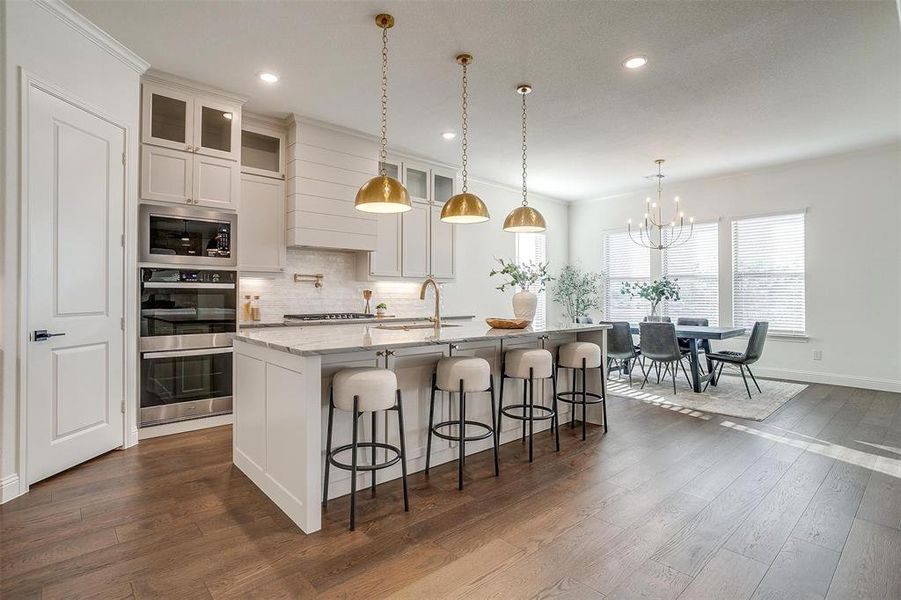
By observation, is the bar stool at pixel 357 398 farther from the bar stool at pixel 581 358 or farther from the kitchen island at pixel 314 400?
the bar stool at pixel 581 358

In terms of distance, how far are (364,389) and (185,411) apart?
93.9 inches

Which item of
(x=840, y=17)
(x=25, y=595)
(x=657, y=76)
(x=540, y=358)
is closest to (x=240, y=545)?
(x=25, y=595)

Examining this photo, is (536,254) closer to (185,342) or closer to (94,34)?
(185,342)

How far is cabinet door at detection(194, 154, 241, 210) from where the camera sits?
12.9 feet

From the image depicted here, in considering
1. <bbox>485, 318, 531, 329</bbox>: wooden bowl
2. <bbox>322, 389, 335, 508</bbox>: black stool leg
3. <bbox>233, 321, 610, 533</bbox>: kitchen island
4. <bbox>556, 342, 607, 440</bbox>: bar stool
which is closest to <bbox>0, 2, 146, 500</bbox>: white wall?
<bbox>233, 321, 610, 533</bbox>: kitchen island

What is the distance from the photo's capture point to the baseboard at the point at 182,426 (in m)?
3.69

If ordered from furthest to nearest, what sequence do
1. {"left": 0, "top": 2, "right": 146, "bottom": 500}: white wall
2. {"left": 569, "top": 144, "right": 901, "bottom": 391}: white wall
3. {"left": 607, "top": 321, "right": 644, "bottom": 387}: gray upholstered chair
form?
{"left": 607, "top": 321, "right": 644, "bottom": 387}: gray upholstered chair → {"left": 569, "top": 144, "right": 901, "bottom": 391}: white wall → {"left": 0, "top": 2, "right": 146, "bottom": 500}: white wall

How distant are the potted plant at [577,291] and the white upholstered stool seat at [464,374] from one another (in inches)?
216

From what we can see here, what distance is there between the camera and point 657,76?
3660 millimetres

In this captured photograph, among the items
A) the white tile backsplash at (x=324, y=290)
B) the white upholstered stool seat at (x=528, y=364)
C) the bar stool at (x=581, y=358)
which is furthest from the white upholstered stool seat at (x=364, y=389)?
the white tile backsplash at (x=324, y=290)

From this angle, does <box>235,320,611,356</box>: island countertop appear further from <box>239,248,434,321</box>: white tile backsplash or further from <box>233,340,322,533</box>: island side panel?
<box>239,248,434,321</box>: white tile backsplash

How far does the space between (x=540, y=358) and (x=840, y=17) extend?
Result: 2870 millimetres

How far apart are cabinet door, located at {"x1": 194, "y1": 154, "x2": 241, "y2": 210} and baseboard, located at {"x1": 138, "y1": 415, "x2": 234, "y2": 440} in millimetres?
1846

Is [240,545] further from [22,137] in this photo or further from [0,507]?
→ [22,137]
